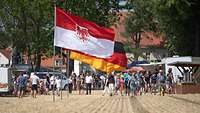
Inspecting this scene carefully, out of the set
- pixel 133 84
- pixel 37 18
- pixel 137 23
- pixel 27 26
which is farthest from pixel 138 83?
pixel 137 23

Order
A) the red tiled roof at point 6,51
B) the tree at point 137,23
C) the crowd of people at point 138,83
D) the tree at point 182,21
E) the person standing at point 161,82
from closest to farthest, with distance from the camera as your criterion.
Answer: the crowd of people at point 138,83
the person standing at point 161,82
the tree at point 182,21
the tree at point 137,23
the red tiled roof at point 6,51

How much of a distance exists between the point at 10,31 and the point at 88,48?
3858 centimetres

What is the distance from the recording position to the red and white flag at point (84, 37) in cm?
2939

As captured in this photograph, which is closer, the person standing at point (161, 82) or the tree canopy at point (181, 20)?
the person standing at point (161, 82)

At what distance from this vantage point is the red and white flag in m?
29.4

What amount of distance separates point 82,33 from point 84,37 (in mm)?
522

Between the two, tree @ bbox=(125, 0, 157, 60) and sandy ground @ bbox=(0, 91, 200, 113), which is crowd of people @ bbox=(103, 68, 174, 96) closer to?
sandy ground @ bbox=(0, 91, 200, 113)

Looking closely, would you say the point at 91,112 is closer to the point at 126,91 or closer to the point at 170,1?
the point at 126,91

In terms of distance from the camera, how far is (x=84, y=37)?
1169 inches

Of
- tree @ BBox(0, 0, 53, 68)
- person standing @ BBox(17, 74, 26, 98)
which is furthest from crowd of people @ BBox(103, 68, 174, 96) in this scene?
tree @ BBox(0, 0, 53, 68)

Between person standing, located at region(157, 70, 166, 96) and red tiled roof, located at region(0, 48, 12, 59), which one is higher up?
red tiled roof, located at region(0, 48, 12, 59)

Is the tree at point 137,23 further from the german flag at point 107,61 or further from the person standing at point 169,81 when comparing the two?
the german flag at point 107,61

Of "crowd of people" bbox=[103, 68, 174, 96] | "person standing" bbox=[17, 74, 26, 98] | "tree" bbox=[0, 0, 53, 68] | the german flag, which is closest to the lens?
the german flag

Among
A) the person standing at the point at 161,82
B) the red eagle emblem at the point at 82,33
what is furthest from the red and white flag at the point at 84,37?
the person standing at the point at 161,82
